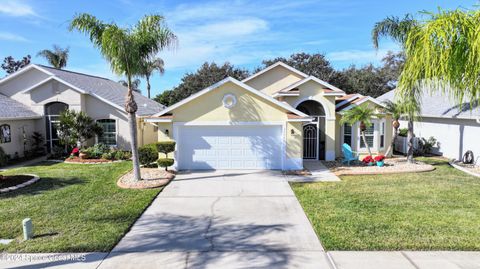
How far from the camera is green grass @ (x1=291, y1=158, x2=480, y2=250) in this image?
6.54m

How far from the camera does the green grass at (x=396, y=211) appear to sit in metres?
6.54

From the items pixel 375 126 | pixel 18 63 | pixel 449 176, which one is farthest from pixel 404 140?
pixel 18 63

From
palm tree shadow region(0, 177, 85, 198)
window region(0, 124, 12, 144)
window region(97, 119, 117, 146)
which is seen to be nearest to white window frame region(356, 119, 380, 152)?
palm tree shadow region(0, 177, 85, 198)

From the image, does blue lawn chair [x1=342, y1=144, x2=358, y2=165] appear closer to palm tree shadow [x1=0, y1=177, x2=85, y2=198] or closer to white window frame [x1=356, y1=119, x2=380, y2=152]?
white window frame [x1=356, y1=119, x2=380, y2=152]

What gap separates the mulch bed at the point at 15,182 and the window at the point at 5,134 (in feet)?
19.6

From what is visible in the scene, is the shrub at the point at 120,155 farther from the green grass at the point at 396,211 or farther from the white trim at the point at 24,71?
the green grass at the point at 396,211

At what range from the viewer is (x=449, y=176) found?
1301cm

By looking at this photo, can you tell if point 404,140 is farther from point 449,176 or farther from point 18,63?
point 18,63

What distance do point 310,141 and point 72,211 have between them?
12.6m

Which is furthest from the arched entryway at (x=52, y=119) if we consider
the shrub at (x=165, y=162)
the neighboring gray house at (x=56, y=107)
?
the shrub at (x=165, y=162)

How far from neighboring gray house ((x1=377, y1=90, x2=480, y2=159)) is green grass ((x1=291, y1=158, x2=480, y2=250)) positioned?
3.99m

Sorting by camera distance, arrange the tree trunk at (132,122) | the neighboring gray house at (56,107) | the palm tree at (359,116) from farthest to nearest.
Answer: the neighboring gray house at (56,107)
the palm tree at (359,116)
the tree trunk at (132,122)

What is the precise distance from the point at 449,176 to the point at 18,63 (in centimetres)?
6680

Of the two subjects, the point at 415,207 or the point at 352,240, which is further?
the point at 415,207
